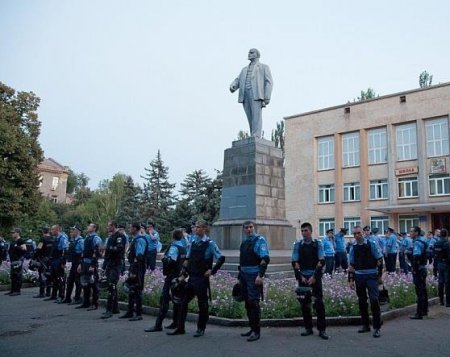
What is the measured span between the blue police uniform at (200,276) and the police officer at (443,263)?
6.64m

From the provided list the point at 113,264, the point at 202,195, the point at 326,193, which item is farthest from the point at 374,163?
the point at 113,264

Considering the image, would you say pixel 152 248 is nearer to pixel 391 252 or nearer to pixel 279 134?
pixel 391 252

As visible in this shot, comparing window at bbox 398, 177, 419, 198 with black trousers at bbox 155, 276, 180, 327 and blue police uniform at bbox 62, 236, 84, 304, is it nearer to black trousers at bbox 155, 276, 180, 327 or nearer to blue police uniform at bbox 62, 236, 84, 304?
blue police uniform at bbox 62, 236, 84, 304

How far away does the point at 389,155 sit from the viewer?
1543 inches

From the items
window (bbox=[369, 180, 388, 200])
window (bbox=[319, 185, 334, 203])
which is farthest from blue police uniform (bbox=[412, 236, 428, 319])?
window (bbox=[319, 185, 334, 203])

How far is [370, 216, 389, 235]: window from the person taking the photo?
126 ft

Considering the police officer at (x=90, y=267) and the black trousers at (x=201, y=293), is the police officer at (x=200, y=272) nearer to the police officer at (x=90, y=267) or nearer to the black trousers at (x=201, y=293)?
the black trousers at (x=201, y=293)

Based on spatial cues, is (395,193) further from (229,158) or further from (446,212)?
(229,158)

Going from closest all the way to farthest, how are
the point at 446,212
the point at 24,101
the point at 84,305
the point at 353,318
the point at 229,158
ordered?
1. the point at 353,318
2. the point at 84,305
3. the point at 229,158
4. the point at 24,101
5. the point at 446,212

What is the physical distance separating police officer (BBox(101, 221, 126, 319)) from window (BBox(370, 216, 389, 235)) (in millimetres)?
31805

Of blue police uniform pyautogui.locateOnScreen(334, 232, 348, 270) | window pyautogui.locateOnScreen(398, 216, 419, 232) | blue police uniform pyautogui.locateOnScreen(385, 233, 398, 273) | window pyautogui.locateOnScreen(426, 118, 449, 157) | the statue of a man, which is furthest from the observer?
window pyautogui.locateOnScreen(398, 216, 419, 232)

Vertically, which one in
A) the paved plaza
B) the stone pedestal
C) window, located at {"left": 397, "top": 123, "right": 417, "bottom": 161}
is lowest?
the paved plaza

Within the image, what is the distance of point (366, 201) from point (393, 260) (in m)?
23.0

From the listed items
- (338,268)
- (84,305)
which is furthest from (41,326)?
(338,268)
